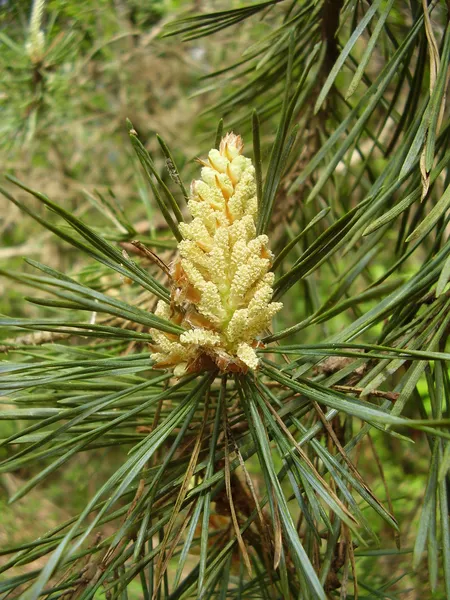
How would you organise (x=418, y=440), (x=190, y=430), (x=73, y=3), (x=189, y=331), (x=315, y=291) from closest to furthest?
1. (x=189, y=331)
2. (x=190, y=430)
3. (x=315, y=291)
4. (x=73, y=3)
5. (x=418, y=440)

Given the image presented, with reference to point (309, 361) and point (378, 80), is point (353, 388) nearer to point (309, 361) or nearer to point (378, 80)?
point (309, 361)

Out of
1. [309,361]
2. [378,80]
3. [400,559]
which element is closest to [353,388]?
[309,361]

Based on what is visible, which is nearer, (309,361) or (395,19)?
(309,361)

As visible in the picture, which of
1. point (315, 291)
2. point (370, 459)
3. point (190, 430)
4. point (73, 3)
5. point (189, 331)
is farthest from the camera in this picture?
point (370, 459)

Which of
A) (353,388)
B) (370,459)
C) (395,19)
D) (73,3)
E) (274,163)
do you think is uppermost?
(73,3)

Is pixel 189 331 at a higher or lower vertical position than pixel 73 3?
lower

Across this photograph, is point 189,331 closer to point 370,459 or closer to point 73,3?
point 73,3

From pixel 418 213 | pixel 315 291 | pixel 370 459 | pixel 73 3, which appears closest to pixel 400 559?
pixel 315 291
